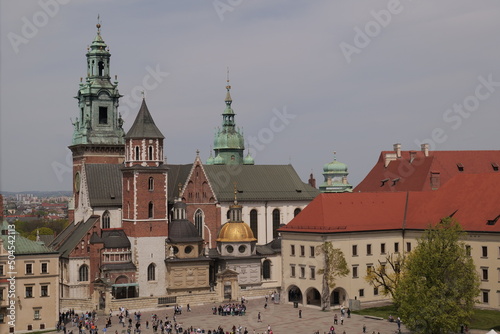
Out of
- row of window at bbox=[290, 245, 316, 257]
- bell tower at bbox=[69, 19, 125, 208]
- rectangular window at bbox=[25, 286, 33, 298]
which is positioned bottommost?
rectangular window at bbox=[25, 286, 33, 298]

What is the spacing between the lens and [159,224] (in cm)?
9350

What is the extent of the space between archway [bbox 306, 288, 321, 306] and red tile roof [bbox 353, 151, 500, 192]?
65.7 feet

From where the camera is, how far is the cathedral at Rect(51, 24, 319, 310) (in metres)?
91.1

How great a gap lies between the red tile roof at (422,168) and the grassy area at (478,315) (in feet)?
72.6

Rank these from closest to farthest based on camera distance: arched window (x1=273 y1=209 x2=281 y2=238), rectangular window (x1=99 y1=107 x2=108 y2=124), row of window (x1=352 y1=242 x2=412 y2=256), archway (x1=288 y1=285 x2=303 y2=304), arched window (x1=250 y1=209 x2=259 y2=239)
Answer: row of window (x1=352 y1=242 x2=412 y2=256), archway (x1=288 y1=285 x2=303 y2=304), arched window (x1=250 y1=209 x2=259 y2=239), arched window (x1=273 y1=209 x2=281 y2=238), rectangular window (x1=99 y1=107 x2=108 y2=124)

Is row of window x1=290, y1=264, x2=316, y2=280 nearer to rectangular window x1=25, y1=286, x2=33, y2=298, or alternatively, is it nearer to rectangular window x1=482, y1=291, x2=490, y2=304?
rectangular window x1=482, y1=291, x2=490, y2=304

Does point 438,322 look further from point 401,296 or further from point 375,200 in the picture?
point 375,200

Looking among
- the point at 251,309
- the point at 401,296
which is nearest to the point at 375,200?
the point at 251,309

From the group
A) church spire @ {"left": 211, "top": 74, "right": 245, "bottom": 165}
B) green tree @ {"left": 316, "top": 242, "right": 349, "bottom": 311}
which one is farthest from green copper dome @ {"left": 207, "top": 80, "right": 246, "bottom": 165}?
green tree @ {"left": 316, "top": 242, "right": 349, "bottom": 311}

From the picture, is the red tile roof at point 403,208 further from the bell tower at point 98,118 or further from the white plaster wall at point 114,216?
the bell tower at point 98,118

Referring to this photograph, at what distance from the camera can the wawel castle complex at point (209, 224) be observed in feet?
262

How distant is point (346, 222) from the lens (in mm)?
85625

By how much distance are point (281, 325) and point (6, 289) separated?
81.1ft

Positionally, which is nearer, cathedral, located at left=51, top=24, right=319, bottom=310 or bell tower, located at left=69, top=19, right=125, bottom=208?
cathedral, located at left=51, top=24, right=319, bottom=310
